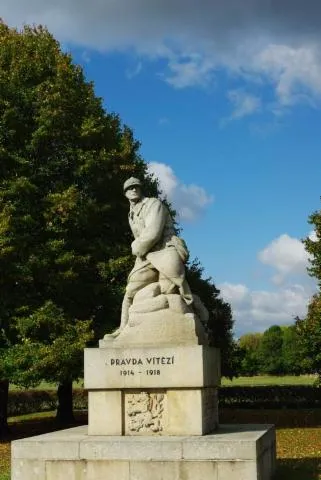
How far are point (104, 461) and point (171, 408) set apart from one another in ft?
4.11

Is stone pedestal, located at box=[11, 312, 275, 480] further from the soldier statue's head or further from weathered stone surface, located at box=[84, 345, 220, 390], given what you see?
the soldier statue's head

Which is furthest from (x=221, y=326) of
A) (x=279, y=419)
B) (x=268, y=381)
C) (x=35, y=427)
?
(x=268, y=381)

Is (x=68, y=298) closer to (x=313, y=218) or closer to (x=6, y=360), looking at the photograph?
(x=6, y=360)

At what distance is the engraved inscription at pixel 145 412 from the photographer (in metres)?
10.4

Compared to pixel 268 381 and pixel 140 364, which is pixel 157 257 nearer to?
pixel 140 364

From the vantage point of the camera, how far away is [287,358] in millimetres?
78938

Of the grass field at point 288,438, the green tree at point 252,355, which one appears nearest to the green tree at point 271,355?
the green tree at point 252,355

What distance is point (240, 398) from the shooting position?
1645 inches

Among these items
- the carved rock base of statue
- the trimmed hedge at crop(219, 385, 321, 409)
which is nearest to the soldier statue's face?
the carved rock base of statue

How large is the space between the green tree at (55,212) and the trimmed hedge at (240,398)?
1649 cm

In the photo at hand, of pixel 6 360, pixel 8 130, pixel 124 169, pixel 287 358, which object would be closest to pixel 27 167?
pixel 8 130

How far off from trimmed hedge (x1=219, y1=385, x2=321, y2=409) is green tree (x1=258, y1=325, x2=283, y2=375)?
129 feet

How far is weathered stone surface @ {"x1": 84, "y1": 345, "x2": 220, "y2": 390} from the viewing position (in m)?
10.3

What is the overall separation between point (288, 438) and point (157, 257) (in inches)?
519
